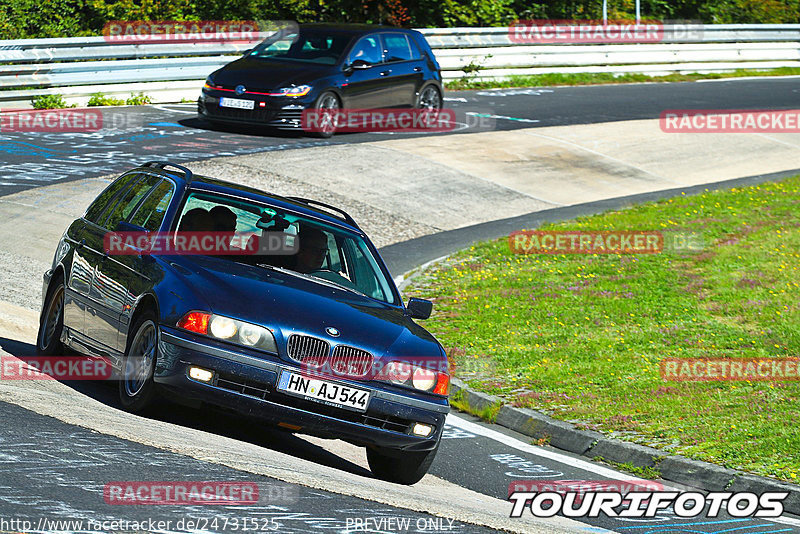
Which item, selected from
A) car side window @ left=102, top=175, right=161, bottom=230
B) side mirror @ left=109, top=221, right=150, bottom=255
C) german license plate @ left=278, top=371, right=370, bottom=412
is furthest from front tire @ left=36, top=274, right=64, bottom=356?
german license plate @ left=278, top=371, right=370, bottom=412

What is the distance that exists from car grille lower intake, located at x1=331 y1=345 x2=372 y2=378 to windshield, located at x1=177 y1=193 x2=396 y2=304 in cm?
114

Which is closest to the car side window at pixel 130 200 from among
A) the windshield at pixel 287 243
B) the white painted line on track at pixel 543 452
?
the windshield at pixel 287 243

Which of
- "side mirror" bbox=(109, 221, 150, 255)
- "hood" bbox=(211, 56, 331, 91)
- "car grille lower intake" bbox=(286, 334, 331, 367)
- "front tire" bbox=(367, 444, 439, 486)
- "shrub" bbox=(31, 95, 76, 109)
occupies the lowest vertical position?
"front tire" bbox=(367, 444, 439, 486)

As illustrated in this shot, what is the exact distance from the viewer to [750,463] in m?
7.93

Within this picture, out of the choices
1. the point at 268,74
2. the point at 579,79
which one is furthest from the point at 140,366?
the point at 579,79

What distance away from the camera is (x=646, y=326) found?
468 inches

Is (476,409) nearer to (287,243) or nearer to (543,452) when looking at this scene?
(543,452)

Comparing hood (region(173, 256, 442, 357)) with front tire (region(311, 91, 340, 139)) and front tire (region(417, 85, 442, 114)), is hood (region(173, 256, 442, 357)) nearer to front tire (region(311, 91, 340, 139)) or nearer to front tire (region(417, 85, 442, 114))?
front tire (region(311, 91, 340, 139))

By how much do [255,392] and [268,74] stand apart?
14178 mm

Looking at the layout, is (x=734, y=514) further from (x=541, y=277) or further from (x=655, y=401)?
(x=541, y=277)

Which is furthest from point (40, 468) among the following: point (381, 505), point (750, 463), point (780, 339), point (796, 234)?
point (796, 234)

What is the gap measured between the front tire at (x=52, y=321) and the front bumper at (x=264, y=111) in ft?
36.5

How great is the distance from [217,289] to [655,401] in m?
4.12

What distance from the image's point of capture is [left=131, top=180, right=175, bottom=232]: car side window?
8078mm
